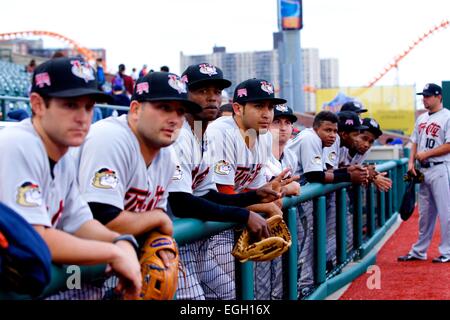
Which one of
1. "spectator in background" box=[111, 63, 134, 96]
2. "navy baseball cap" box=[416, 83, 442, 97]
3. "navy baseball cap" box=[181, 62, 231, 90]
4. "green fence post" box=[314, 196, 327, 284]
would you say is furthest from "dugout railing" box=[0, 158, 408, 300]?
"spectator in background" box=[111, 63, 134, 96]

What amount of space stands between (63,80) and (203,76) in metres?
1.61

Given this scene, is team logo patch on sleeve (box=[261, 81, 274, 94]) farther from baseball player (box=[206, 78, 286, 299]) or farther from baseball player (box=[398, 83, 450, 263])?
baseball player (box=[398, 83, 450, 263])

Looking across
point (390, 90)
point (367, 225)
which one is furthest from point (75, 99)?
point (390, 90)

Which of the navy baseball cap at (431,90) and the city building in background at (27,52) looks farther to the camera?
the city building in background at (27,52)

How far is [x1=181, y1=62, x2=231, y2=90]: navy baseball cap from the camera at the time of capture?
385 cm

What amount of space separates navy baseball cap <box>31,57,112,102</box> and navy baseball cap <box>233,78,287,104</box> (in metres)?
2.02

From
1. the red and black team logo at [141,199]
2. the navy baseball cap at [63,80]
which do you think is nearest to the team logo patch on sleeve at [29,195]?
the navy baseball cap at [63,80]

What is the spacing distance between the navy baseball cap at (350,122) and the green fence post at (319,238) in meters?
1.40

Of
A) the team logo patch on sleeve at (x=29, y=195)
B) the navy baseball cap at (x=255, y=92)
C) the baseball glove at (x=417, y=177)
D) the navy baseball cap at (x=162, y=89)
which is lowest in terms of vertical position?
the baseball glove at (x=417, y=177)

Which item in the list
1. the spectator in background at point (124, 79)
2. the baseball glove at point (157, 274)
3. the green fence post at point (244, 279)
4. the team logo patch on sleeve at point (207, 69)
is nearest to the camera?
the baseball glove at point (157, 274)

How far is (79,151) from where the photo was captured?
107 inches

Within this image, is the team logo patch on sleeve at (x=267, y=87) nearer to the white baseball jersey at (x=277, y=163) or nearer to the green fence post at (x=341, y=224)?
the white baseball jersey at (x=277, y=163)

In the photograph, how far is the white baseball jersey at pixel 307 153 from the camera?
584cm

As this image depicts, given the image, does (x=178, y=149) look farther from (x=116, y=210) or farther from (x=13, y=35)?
(x=13, y=35)
